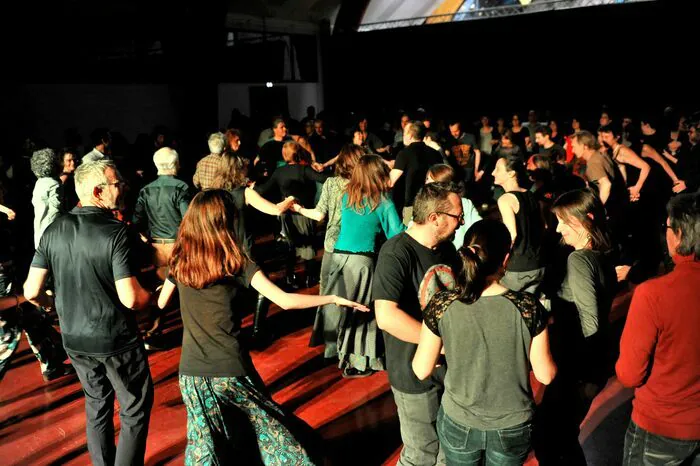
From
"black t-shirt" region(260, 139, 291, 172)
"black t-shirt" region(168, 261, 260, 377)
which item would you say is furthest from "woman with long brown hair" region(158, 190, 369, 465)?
"black t-shirt" region(260, 139, 291, 172)

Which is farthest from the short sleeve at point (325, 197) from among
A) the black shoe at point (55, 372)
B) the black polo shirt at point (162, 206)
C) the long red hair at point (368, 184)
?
the black shoe at point (55, 372)

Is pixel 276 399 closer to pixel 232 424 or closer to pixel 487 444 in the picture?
pixel 232 424

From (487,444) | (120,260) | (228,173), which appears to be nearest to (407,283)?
(487,444)

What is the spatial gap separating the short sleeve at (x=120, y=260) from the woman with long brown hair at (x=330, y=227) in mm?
1808

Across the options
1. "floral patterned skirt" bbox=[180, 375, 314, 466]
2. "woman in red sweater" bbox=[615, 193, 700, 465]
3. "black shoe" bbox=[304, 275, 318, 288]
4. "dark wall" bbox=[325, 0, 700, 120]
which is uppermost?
"dark wall" bbox=[325, 0, 700, 120]

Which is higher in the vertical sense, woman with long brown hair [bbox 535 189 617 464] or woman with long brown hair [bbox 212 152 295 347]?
woman with long brown hair [bbox 212 152 295 347]

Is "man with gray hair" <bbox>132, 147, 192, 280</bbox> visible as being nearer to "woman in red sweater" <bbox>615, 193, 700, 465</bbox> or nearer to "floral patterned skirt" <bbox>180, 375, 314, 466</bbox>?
"floral patterned skirt" <bbox>180, 375, 314, 466</bbox>

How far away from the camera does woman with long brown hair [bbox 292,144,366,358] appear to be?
4.34m

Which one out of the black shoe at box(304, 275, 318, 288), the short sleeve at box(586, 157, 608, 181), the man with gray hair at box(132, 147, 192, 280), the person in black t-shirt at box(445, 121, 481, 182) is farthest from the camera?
the person in black t-shirt at box(445, 121, 481, 182)

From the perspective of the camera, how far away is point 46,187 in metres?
4.54

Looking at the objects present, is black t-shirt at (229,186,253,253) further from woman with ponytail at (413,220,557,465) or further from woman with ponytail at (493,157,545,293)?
woman with ponytail at (413,220,557,465)

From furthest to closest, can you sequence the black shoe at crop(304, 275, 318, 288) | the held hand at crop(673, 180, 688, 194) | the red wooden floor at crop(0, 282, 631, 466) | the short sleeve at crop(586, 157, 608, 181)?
1. the black shoe at crop(304, 275, 318, 288)
2. the held hand at crop(673, 180, 688, 194)
3. the short sleeve at crop(586, 157, 608, 181)
4. the red wooden floor at crop(0, 282, 631, 466)

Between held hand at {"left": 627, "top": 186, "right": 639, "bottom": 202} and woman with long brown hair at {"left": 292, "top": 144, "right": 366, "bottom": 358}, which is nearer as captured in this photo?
woman with long brown hair at {"left": 292, "top": 144, "right": 366, "bottom": 358}

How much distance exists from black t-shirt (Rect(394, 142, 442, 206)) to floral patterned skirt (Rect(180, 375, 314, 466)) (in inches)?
152
